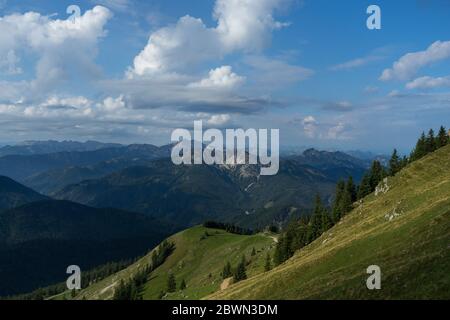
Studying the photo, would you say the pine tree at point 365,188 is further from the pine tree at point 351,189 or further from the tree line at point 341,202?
the pine tree at point 351,189

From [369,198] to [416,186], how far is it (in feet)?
77.1

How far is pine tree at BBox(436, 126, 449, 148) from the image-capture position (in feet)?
392

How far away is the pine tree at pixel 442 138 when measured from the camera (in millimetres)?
119375

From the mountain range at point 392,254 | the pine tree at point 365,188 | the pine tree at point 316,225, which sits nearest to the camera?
the mountain range at point 392,254

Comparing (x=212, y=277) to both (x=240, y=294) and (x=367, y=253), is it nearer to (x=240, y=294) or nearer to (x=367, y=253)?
(x=240, y=294)

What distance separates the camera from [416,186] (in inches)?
3681

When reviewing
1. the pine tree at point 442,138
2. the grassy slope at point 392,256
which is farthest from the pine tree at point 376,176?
the grassy slope at point 392,256

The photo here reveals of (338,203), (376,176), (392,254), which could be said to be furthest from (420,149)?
(392,254)

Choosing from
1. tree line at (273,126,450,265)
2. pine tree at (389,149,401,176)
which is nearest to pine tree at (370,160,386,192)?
tree line at (273,126,450,265)

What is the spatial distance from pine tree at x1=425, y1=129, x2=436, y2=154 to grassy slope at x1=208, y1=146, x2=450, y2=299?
1978 centimetres

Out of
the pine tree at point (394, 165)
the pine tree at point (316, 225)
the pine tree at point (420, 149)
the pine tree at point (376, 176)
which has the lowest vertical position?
the pine tree at point (316, 225)

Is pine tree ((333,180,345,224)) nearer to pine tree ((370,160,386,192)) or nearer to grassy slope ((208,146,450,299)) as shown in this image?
pine tree ((370,160,386,192))

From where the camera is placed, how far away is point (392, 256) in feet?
170
